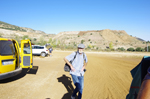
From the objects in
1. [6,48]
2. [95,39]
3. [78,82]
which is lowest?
[78,82]

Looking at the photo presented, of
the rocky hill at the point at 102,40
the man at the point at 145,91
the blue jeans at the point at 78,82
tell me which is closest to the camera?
the man at the point at 145,91

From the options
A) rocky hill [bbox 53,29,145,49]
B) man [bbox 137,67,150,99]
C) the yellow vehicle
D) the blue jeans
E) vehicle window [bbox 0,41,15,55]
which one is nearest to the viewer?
man [bbox 137,67,150,99]

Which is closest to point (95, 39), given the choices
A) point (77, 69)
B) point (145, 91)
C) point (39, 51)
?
point (39, 51)

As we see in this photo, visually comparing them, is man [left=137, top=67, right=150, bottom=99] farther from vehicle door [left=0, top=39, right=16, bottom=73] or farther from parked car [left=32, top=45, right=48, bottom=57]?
parked car [left=32, top=45, right=48, bottom=57]

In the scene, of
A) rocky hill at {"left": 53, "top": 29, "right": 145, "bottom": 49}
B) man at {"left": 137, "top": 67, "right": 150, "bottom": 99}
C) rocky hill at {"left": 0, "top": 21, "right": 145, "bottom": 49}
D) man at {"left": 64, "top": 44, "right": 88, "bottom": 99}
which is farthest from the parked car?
rocky hill at {"left": 53, "top": 29, "right": 145, "bottom": 49}

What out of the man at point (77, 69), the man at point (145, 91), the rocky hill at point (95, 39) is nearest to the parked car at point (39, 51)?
the man at point (77, 69)

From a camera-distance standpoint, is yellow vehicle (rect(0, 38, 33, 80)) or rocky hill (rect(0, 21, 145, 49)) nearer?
yellow vehicle (rect(0, 38, 33, 80))

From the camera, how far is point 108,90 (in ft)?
17.0

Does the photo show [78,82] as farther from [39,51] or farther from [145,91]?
[39,51]

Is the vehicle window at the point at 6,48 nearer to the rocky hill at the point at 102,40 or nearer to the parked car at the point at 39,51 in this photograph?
the parked car at the point at 39,51

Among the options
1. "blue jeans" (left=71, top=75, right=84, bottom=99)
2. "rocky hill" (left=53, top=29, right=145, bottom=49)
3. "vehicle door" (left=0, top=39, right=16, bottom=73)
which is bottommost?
"blue jeans" (left=71, top=75, right=84, bottom=99)

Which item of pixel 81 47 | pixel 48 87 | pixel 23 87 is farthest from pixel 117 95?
pixel 23 87

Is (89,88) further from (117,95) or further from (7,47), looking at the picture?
(7,47)

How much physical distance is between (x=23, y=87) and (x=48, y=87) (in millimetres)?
1153
